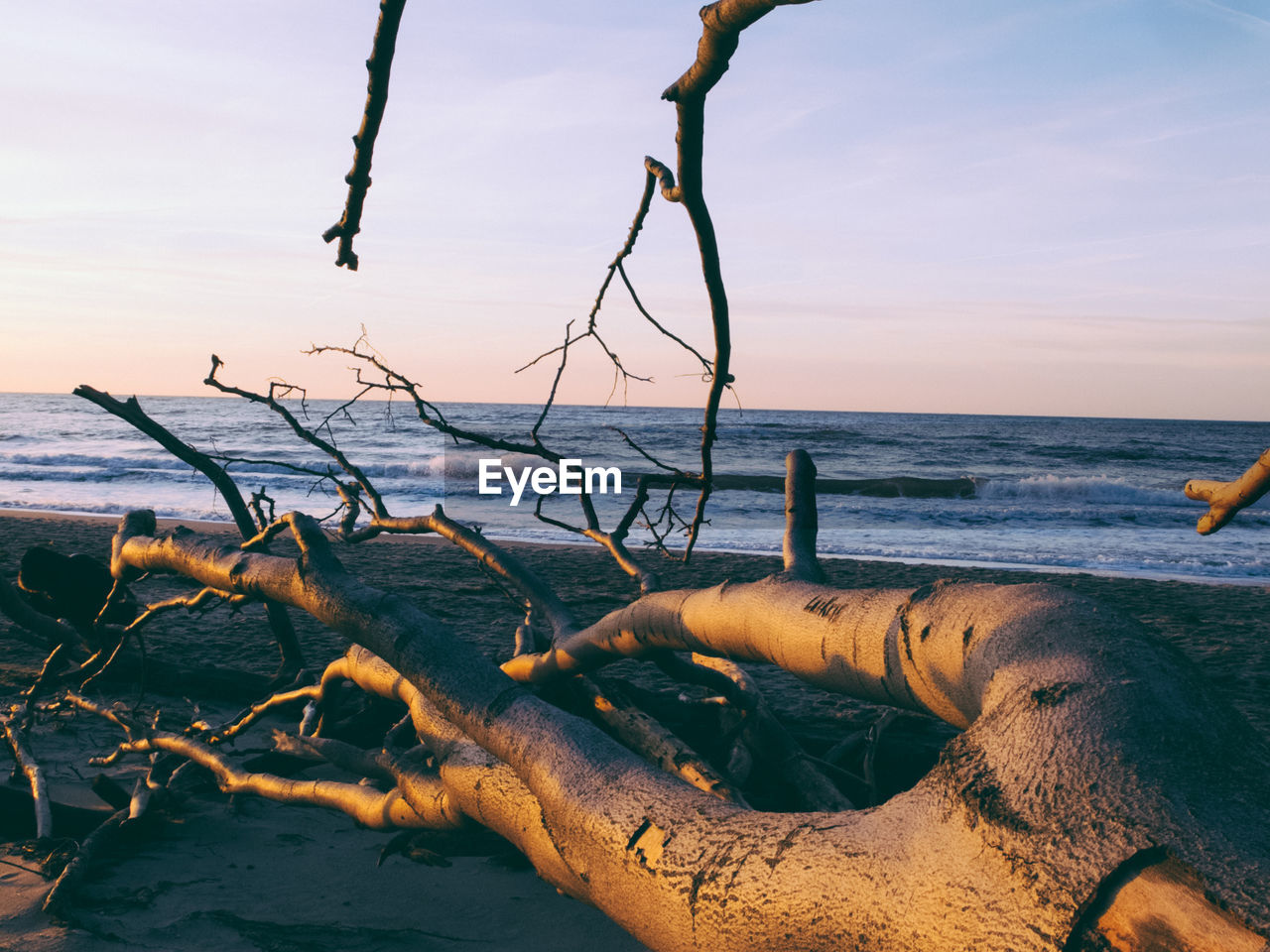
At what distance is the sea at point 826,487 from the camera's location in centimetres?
1361

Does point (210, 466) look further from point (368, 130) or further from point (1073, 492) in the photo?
point (1073, 492)

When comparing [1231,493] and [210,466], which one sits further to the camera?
[210,466]

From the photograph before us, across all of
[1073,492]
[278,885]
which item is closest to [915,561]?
[278,885]

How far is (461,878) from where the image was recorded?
313cm

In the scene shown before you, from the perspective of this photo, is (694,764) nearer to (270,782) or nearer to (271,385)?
(270,782)

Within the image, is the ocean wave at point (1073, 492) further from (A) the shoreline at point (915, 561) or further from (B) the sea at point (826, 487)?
(A) the shoreline at point (915, 561)

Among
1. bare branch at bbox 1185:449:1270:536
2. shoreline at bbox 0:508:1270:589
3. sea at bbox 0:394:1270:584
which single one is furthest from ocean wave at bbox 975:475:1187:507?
bare branch at bbox 1185:449:1270:536

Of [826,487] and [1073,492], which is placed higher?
[1073,492]

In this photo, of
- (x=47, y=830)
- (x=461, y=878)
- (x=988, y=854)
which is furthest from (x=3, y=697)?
(x=988, y=854)

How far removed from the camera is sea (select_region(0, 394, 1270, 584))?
44.7 ft

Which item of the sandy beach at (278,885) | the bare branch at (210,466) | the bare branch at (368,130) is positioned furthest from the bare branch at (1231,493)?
the bare branch at (210,466)

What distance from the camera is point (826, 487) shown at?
948 inches

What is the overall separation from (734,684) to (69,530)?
12.3 metres

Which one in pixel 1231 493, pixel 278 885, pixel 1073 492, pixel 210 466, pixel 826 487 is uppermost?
pixel 1231 493
